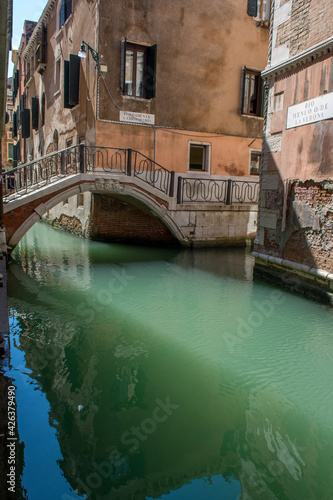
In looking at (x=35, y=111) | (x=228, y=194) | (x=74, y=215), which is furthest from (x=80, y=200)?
(x=35, y=111)

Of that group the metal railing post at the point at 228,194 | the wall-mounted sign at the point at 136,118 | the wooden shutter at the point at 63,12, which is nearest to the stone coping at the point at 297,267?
the metal railing post at the point at 228,194

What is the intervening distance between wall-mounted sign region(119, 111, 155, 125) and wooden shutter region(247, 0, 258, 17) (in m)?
4.32

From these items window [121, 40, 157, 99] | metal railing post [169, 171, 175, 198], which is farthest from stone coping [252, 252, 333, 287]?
window [121, 40, 157, 99]

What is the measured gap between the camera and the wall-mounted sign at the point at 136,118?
9969mm

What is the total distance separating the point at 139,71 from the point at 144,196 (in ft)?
10.9

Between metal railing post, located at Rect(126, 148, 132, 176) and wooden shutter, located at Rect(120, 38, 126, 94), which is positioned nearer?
metal railing post, located at Rect(126, 148, 132, 176)

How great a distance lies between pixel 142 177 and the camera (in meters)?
10.1

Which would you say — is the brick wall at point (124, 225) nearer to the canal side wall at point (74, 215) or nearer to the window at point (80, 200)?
the canal side wall at point (74, 215)

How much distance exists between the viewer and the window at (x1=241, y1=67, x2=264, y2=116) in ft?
37.9

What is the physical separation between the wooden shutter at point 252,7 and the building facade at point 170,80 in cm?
2

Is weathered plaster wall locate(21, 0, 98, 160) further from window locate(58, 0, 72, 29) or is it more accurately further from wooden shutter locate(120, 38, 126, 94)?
wooden shutter locate(120, 38, 126, 94)

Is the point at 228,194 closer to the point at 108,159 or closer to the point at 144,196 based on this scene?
the point at 144,196

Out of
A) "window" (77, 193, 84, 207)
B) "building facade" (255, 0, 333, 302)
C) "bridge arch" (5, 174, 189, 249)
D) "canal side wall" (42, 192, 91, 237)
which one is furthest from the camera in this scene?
"window" (77, 193, 84, 207)

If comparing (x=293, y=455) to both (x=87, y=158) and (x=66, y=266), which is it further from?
(x=87, y=158)
